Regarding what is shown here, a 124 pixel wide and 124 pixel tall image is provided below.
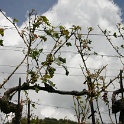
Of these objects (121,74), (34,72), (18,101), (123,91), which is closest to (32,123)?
(18,101)

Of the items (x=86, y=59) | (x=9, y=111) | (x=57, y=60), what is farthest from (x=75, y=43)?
(x=9, y=111)

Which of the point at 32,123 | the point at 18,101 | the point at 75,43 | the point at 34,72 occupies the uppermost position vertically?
the point at 75,43

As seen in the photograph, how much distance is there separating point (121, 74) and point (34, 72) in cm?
300

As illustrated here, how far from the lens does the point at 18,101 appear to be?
609cm

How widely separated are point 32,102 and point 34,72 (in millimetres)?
598

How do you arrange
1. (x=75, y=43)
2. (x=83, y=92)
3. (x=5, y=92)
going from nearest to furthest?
(x=5, y=92), (x=83, y=92), (x=75, y=43)

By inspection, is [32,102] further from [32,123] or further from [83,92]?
[83,92]

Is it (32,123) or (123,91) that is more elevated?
(123,91)

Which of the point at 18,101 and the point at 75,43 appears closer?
the point at 18,101

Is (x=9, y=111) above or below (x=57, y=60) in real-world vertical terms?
below

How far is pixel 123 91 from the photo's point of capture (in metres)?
7.23

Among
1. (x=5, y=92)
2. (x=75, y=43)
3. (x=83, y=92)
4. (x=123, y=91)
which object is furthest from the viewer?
(x=75, y=43)

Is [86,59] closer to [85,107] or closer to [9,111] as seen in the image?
[85,107]

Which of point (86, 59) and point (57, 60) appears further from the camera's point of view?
point (86, 59)
